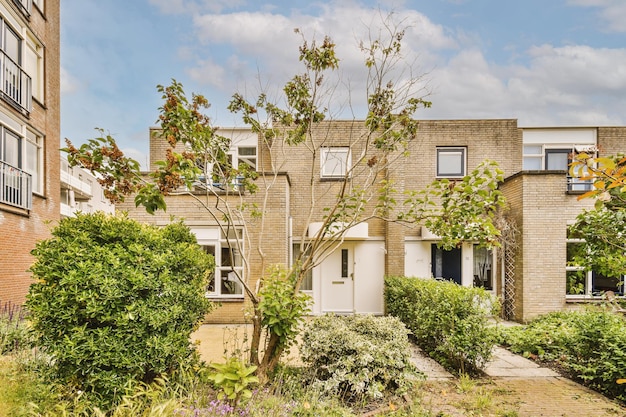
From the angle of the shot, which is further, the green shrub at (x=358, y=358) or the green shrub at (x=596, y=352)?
the green shrub at (x=596, y=352)

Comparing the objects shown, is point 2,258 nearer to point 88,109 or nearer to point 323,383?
point 88,109

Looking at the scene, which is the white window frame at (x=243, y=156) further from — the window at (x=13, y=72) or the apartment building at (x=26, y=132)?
the window at (x=13, y=72)

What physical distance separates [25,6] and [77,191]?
52.5 feet

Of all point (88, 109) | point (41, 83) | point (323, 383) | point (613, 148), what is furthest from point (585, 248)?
point (41, 83)

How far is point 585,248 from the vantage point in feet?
17.8

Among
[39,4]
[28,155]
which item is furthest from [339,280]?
[39,4]

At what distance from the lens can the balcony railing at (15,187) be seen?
10273 mm

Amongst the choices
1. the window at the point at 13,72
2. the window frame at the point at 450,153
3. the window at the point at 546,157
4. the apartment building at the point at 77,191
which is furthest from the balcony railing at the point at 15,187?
the window at the point at 546,157

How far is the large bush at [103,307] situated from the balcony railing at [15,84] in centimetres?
953

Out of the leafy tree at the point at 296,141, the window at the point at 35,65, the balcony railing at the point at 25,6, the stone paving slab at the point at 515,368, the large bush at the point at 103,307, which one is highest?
the balcony railing at the point at 25,6

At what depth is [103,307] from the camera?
3.65 metres

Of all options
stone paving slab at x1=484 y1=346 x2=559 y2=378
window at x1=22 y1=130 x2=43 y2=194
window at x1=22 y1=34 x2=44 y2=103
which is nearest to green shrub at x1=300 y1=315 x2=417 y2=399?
stone paving slab at x1=484 y1=346 x2=559 y2=378

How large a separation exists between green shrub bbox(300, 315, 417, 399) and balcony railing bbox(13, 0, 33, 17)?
1333 centimetres

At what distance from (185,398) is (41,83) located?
1342cm
